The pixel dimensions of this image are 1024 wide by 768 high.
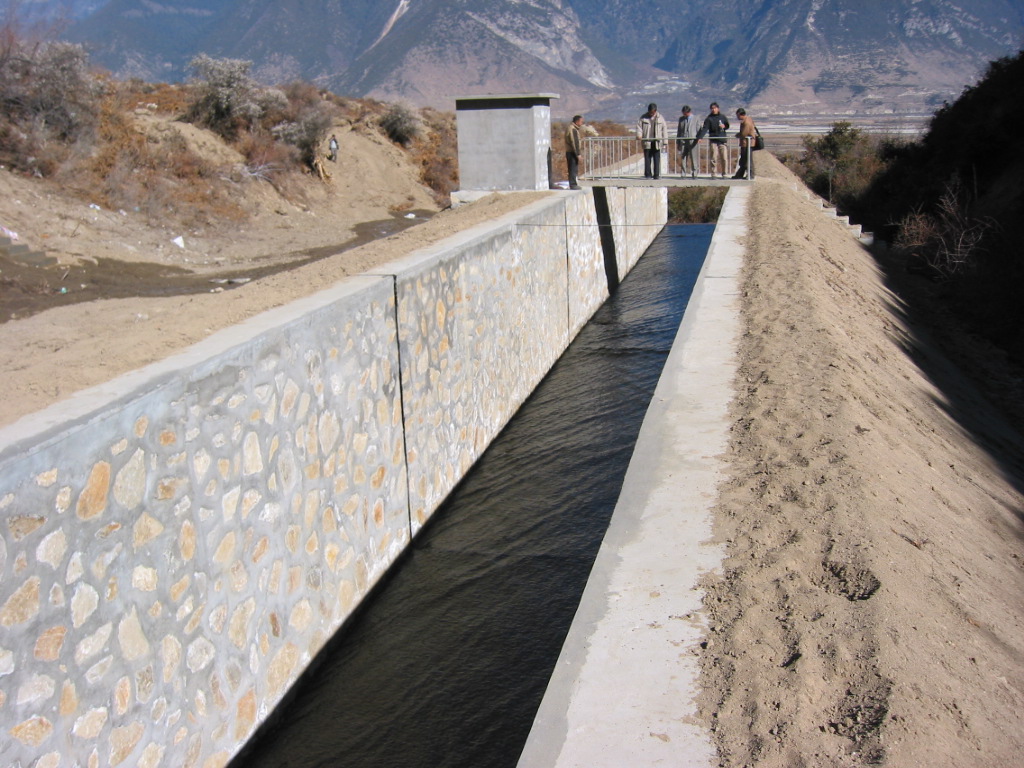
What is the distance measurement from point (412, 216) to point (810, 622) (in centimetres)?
2715

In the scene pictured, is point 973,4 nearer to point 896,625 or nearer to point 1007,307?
point 1007,307

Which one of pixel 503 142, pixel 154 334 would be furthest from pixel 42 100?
pixel 154 334

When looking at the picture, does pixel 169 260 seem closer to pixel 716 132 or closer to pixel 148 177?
pixel 148 177

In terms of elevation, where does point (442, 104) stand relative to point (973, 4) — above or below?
below

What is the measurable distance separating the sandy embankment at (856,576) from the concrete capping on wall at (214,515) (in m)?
2.66

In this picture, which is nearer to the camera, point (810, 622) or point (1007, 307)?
point (810, 622)

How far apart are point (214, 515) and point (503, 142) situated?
13.0 meters

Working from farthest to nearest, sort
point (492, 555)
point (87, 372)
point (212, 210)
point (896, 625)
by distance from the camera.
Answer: point (212, 210)
point (492, 555)
point (87, 372)
point (896, 625)

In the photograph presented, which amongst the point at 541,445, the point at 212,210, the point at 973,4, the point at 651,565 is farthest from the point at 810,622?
the point at 973,4

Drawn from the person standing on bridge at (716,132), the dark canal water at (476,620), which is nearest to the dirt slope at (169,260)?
the dark canal water at (476,620)

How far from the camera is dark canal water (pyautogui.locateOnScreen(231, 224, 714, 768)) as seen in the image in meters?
6.13

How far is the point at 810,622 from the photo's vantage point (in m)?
4.23

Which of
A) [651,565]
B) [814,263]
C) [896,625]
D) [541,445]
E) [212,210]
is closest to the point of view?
[896,625]

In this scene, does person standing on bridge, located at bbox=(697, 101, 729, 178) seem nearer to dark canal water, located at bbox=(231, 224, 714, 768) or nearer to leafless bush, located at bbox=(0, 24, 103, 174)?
dark canal water, located at bbox=(231, 224, 714, 768)
